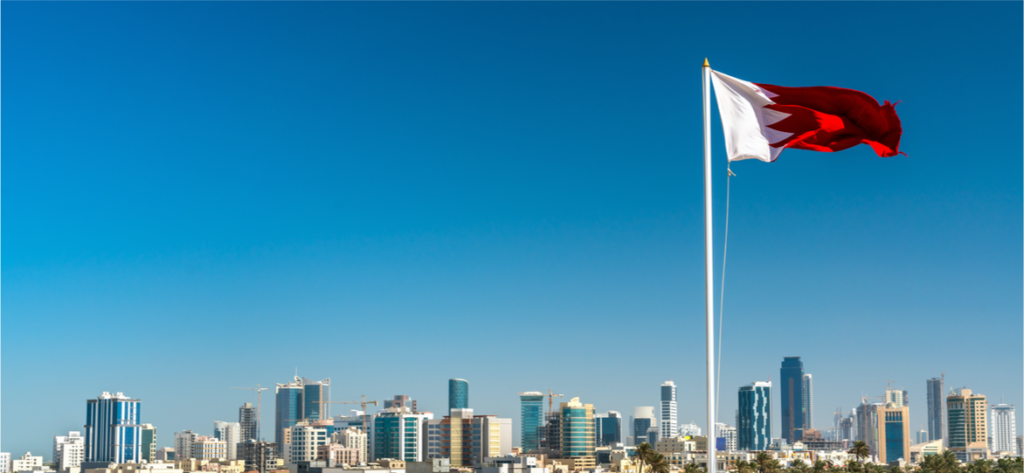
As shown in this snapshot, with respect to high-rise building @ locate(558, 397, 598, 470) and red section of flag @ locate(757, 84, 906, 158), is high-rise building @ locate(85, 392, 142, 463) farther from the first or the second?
red section of flag @ locate(757, 84, 906, 158)

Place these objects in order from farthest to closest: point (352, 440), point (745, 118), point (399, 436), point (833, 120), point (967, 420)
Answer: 1. point (967, 420)
2. point (352, 440)
3. point (399, 436)
4. point (833, 120)
5. point (745, 118)

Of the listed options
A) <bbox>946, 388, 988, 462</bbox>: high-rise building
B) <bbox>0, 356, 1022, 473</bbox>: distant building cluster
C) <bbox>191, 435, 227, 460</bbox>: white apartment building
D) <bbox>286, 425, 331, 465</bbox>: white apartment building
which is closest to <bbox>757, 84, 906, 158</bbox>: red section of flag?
<bbox>0, 356, 1022, 473</bbox>: distant building cluster

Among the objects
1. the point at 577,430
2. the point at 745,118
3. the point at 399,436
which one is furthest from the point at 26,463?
the point at 745,118

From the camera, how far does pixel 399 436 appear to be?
13750 centimetres

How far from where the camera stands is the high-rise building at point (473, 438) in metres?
122

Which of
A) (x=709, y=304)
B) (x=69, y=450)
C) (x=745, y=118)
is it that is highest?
(x=745, y=118)

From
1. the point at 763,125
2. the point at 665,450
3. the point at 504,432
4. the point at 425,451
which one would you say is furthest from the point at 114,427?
the point at 763,125

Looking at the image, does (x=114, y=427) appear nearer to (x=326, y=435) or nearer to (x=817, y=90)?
(x=326, y=435)

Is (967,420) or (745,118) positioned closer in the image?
(745,118)

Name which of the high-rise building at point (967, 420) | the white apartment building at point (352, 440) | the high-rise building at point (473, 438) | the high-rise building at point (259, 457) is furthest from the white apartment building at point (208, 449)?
the high-rise building at point (967, 420)

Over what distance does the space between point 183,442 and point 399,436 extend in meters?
55.2

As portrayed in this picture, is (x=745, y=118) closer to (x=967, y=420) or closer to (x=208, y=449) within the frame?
(x=208, y=449)

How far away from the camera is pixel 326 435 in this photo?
14562 centimetres

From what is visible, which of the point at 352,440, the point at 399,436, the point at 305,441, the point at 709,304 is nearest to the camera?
the point at 709,304
